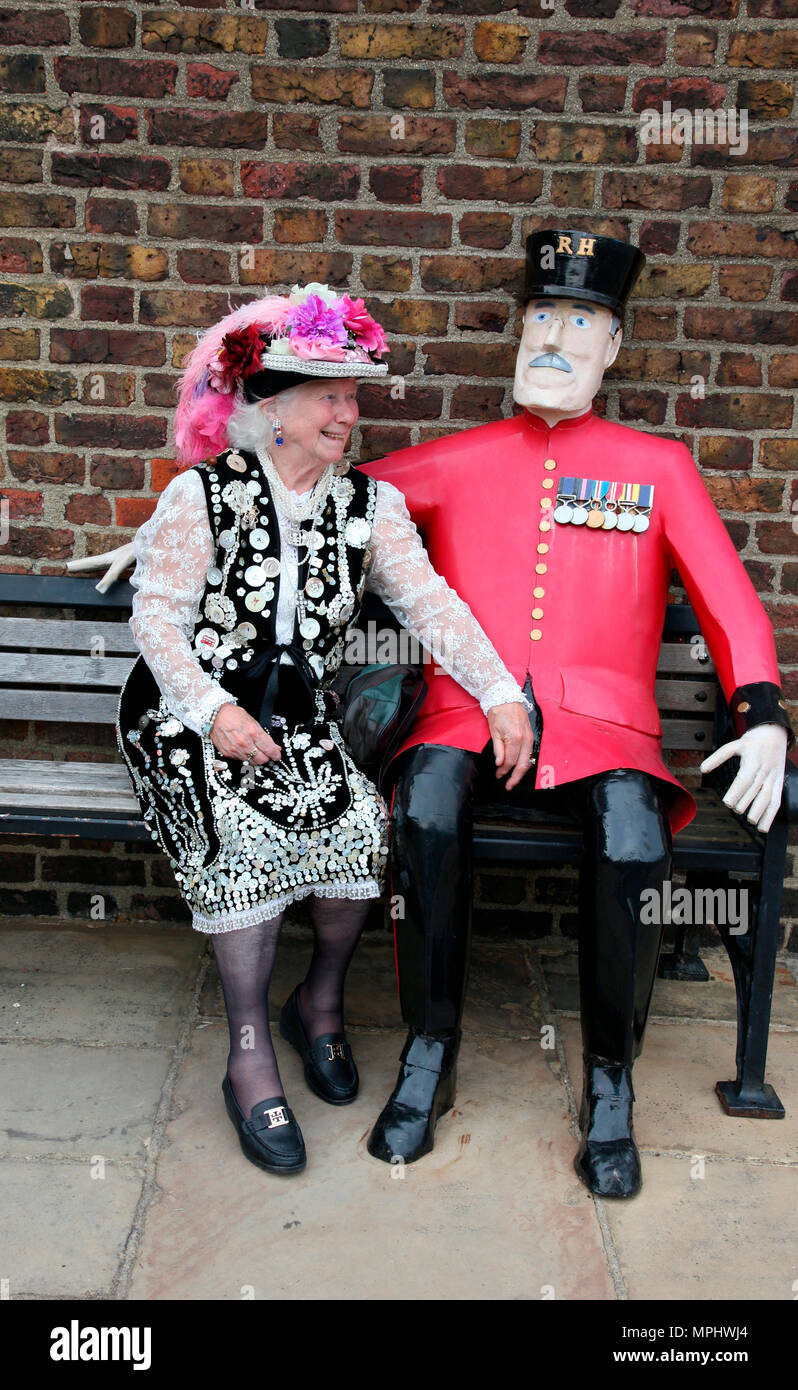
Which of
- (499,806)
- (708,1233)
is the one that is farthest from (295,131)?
(708,1233)

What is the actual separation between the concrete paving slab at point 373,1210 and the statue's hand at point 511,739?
0.70 meters

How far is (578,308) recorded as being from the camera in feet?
8.56

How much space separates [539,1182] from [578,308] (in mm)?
1842

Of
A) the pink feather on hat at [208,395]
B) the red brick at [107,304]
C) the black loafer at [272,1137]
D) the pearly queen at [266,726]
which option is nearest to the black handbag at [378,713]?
the pearly queen at [266,726]

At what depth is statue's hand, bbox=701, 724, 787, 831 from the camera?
2383mm

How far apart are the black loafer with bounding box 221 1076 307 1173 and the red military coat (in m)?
0.81

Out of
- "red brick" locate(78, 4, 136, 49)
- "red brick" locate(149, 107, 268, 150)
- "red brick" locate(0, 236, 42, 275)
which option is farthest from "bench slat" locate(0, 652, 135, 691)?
"red brick" locate(78, 4, 136, 49)

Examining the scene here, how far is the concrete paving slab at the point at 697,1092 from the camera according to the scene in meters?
2.37

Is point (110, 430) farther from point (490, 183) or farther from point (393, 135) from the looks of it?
point (490, 183)

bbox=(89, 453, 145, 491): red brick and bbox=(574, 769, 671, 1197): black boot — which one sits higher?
bbox=(89, 453, 145, 491): red brick

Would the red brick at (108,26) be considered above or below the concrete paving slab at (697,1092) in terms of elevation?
above

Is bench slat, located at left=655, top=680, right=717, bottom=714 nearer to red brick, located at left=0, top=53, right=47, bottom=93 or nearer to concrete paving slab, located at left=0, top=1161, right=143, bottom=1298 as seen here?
concrete paving slab, located at left=0, top=1161, right=143, bottom=1298

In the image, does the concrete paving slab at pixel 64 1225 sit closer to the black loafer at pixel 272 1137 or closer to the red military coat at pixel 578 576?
the black loafer at pixel 272 1137
